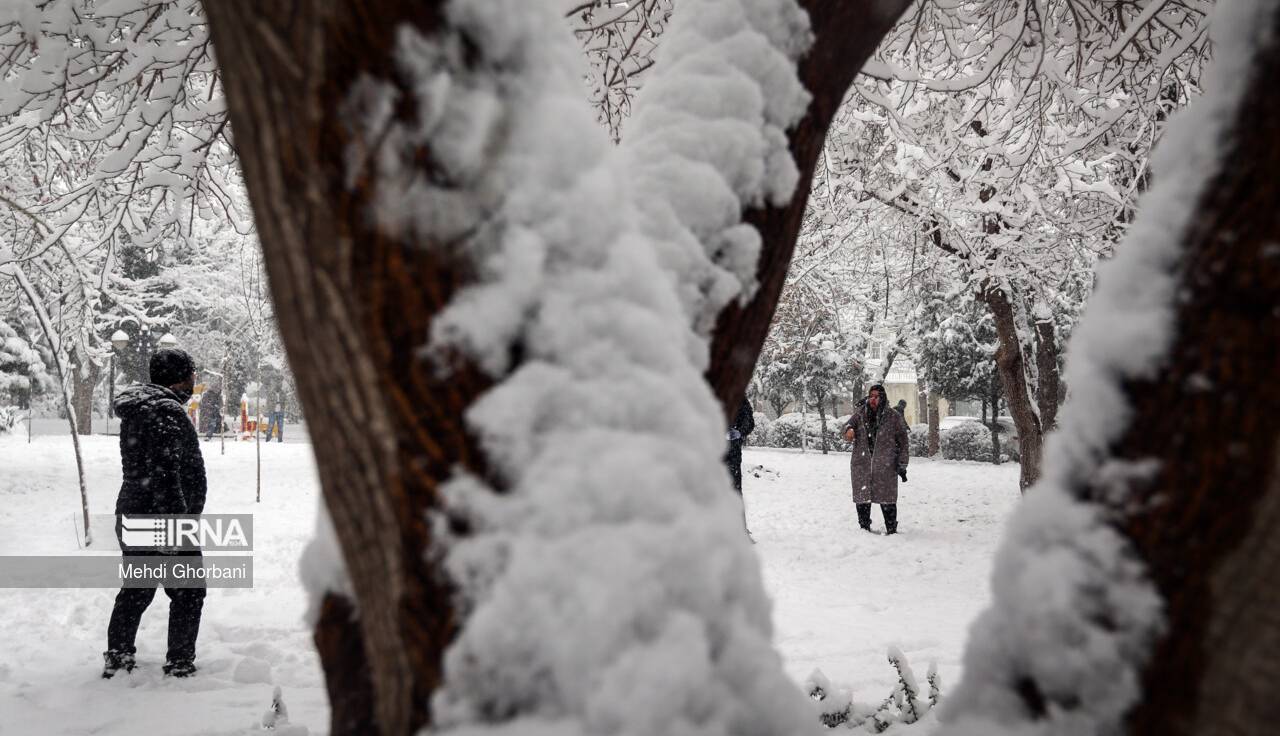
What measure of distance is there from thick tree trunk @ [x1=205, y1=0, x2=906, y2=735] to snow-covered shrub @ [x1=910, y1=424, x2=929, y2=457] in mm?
23803

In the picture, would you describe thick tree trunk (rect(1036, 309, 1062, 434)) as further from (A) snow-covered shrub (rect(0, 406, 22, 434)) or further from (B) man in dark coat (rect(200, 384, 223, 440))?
(B) man in dark coat (rect(200, 384, 223, 440))

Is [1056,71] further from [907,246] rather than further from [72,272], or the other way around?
[72,272]

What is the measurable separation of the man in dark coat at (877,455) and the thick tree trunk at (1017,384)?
4.14 feet

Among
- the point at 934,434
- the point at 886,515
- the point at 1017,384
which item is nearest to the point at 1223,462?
the point at 1017,384

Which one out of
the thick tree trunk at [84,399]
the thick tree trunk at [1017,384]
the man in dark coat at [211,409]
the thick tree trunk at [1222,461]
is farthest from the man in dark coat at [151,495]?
the thick tree trunk at [84,399]

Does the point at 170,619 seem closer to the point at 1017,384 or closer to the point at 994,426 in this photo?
the point at 1017,384

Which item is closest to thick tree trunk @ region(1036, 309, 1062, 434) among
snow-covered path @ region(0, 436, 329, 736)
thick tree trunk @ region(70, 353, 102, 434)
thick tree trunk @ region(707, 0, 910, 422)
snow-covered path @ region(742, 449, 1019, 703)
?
snow-covered path @ region(742, 449, 1019, 703)

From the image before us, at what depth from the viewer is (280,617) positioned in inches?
204

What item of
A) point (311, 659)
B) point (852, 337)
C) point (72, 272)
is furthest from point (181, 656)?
point (852, 337)

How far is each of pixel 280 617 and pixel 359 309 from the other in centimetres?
516

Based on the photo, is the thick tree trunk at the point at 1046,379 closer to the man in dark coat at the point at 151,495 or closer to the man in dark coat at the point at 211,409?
the man in dark coat at the point at 151,495

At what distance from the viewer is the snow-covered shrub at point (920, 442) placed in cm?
2294

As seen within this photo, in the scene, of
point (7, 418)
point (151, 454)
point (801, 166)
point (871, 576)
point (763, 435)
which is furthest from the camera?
point (763, 435)

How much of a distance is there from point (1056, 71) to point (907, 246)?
5.40 m
